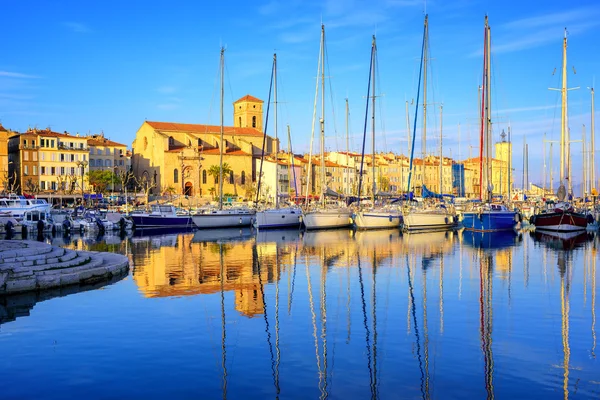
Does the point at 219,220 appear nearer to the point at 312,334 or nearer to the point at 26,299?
the point at 26,299

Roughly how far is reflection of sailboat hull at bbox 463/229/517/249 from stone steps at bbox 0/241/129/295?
18674 mm

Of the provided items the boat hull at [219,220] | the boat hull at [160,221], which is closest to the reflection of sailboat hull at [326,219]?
the boat hull at [219,220]

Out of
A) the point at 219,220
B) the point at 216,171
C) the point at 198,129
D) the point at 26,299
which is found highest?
the point at 198,129

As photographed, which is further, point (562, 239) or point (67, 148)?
point (67, 148)

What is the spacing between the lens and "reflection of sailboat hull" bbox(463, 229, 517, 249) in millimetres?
31141

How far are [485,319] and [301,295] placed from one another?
4801 millimetres

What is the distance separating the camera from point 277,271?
2061cm

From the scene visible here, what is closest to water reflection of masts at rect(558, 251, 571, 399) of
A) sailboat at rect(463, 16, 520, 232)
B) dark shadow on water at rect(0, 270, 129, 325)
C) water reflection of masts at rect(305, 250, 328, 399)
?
water reflection of masts at rect(305, 250, 328, 399)

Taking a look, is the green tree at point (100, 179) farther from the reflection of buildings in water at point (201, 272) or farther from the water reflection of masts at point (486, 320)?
the water reflection of masts at point (486, 320)

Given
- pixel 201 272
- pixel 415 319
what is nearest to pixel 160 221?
pixel 201 272

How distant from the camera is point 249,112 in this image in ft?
351

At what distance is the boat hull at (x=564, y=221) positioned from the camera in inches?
1503

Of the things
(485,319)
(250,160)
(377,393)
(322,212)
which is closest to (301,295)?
(485,319)

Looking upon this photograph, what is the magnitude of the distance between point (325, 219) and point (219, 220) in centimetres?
863
